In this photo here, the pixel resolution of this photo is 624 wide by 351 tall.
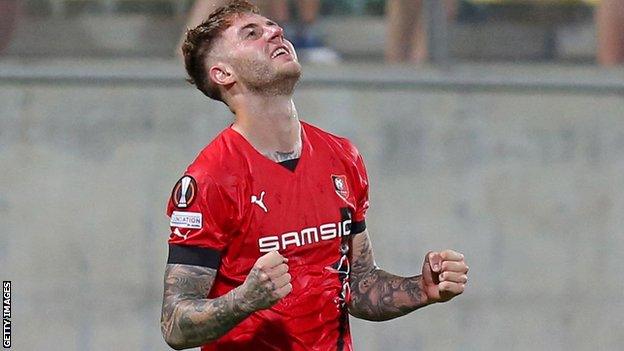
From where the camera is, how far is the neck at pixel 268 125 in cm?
424

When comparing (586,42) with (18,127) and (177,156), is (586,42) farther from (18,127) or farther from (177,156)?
(18,127)

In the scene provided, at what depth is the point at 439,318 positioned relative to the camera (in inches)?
269

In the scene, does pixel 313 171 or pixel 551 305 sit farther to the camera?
pixel 551 305

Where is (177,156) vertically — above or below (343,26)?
below

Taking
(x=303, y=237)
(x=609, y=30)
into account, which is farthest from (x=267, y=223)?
(x=609, y=30)

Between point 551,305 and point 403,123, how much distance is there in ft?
4.16

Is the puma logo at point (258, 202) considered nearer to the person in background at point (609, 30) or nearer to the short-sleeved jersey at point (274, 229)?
the short-sleeved jersey at point (274, 229)

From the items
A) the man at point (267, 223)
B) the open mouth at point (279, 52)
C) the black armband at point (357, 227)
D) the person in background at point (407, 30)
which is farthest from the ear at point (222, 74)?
the person in background at point (407, 30)

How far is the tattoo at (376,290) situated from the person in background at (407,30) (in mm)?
2530

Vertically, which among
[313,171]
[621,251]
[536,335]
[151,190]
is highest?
[313,171]

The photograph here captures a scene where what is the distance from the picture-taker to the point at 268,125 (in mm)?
4258

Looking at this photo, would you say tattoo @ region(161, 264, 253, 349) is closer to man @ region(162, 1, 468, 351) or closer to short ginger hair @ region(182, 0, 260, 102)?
man @ region(162, 1, 468, 351)

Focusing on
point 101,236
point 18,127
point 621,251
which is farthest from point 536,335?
point 18,127

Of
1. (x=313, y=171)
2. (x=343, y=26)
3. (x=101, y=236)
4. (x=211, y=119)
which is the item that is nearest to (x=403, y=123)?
(x=343, y=26)
